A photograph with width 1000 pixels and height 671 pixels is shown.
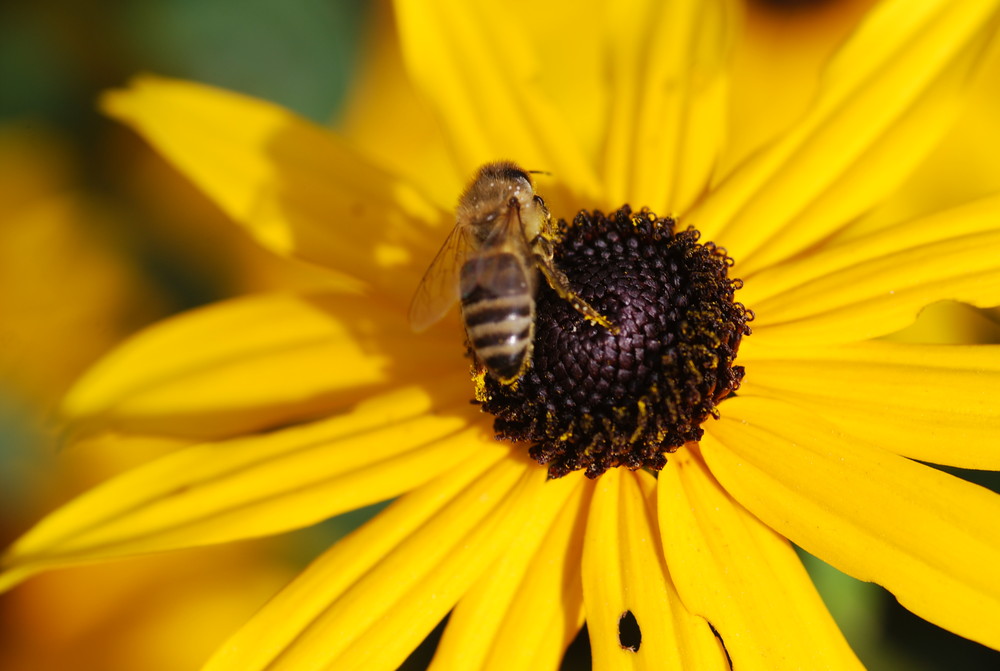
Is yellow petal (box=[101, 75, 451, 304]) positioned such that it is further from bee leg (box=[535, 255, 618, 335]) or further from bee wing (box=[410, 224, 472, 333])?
bee leg (box=[535, 255, 618, 335])

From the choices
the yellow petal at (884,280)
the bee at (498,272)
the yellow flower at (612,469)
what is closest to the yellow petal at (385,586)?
the yellow flower at (612,469)

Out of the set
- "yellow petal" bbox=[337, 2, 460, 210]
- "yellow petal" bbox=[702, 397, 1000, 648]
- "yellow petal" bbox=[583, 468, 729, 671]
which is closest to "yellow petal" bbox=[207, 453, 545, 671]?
"yellow petal" bbox=[583, 468, 729, 671]

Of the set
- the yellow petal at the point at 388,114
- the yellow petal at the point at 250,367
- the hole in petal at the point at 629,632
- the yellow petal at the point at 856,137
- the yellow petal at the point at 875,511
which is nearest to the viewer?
the yellow petal at the point at 875,511

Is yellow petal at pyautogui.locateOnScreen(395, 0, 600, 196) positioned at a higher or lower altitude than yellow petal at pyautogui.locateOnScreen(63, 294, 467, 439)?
higher

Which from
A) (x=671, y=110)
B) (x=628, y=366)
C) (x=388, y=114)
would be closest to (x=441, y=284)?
(x=628, y=366)

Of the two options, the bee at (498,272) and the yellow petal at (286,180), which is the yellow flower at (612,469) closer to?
the yellow petal at (286,180)

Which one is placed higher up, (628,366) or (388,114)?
(388,114)


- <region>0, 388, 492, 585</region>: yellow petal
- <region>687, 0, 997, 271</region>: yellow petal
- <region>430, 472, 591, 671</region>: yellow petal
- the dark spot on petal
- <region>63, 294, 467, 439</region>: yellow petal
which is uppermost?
<region>687, 0, 997, 271</region>: yellow petal

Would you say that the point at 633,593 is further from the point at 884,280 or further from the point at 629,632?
the point at 884,280
